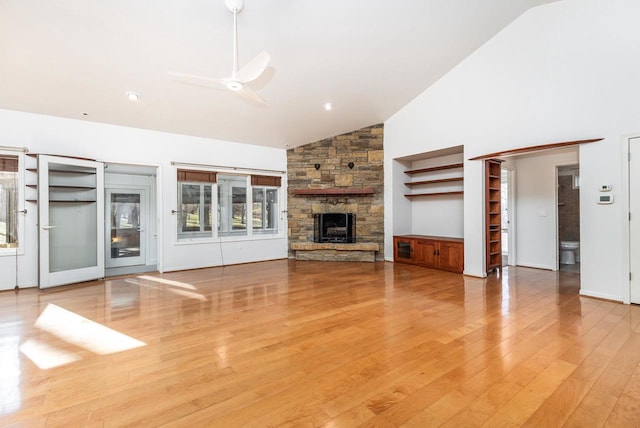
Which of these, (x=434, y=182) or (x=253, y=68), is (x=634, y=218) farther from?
(x=253, y=68)

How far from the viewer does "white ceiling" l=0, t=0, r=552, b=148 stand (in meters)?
3.25

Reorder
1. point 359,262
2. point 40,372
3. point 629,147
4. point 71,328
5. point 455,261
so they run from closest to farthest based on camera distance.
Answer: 1. point 40,372
2. point 71,328
3. point 629,147
4. point 455,261
5. point 359,262

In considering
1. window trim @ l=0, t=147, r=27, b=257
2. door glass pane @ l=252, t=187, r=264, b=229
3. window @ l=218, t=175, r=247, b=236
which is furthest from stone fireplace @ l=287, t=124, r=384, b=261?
window trim @ l=0, t=147, r=27, b=257

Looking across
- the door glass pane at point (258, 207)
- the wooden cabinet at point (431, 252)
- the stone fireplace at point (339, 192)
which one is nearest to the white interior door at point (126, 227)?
the door glass pane at point (258, 207)

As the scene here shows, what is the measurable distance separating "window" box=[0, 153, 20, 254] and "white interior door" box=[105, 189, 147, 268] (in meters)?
1.77

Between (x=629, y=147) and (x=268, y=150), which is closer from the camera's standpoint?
(x=629, y=147)

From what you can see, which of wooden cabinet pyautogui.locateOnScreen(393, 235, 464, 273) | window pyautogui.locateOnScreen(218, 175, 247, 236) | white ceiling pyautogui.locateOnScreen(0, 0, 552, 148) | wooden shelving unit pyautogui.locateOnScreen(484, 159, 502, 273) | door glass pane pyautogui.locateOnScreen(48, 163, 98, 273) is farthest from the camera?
window pyautogui.locateOnScreen(218, 175, 247, 236)

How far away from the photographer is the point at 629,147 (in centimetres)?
376

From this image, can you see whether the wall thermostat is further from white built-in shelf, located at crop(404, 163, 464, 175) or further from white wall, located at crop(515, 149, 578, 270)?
white built-in shelf, located at crop(404, 163, 464, 175)

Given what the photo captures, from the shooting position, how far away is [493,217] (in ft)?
18.9

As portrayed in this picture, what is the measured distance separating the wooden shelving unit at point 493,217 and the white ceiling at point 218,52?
1.96 m

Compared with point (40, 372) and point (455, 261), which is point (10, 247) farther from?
point (455, 261)

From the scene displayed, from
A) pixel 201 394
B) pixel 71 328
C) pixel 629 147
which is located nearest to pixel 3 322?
pixel 71 328

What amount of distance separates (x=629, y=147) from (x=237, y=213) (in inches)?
253
